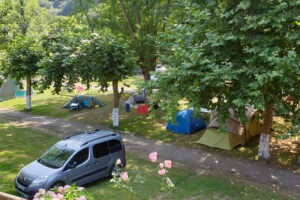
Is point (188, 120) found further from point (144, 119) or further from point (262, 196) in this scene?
point (262, 196)

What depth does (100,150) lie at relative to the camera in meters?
13.1

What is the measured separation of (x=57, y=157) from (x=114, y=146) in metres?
2.35

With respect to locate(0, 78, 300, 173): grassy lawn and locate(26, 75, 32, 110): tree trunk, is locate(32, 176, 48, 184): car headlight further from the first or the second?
locate(26, 75, 32, 110): tree trunk

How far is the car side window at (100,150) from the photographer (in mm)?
12914

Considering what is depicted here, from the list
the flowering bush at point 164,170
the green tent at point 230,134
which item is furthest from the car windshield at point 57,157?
the green tent at point 230,134

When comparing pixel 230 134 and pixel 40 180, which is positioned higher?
pixel 230 134

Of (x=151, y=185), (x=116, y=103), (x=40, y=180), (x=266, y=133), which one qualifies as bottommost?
Answer: (x=151, y=185)

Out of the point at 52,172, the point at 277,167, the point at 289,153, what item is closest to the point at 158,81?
the point at 52,172

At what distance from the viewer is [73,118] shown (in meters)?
25.0

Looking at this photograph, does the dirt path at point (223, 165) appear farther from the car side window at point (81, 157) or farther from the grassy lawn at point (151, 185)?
the car side window at point (81, 157)

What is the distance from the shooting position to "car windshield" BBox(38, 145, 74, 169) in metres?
12.1

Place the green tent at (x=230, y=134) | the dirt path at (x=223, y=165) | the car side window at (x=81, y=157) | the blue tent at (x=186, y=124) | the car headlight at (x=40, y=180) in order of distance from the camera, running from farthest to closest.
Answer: the blue tent at (x=186, y=124), the green tent at (x=230, y=134), the dirt path at (x=223, y=165), the car side window at (x=81, y=157), the car headlight at (x=40, y=180)

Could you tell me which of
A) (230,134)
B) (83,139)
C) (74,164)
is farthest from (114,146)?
(230,134)

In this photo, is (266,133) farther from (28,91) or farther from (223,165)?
(28,91)
